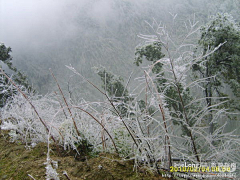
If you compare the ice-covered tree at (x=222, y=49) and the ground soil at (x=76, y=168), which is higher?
the ice-covered tree at (x=222, y=49)

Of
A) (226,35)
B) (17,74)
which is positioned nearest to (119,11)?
(17,74)

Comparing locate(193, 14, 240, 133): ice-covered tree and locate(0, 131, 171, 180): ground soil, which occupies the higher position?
locate(193, 14, 240, 133): ice-covered tree

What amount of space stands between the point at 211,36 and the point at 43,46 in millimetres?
28162

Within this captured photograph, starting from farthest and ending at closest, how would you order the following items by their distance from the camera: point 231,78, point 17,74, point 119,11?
point 119,11 → point 17,74 → point 231,78

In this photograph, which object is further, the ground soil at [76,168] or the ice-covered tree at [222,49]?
the ice-covered tree at [222,49]

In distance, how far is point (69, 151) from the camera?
1506mm

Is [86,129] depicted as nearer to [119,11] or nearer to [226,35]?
[226,35]

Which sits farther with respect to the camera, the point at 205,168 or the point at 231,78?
the point at 231,78

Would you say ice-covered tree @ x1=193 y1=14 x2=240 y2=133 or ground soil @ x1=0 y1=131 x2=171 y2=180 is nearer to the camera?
ground soil @ x1=0 y1=131 x2=171 y2=180

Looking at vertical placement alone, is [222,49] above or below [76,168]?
above

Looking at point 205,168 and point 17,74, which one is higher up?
point 17,74

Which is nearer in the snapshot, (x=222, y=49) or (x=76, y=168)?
(x=76, y=168)

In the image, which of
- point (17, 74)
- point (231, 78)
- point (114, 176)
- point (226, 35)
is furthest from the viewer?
point (17, 74)

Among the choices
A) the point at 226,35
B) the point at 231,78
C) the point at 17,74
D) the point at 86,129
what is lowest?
the point at 86,129
